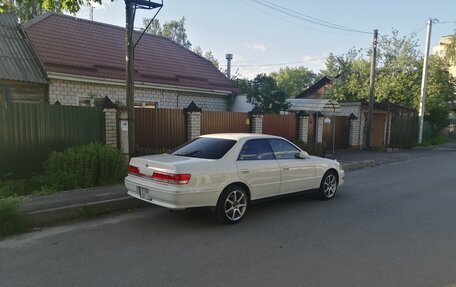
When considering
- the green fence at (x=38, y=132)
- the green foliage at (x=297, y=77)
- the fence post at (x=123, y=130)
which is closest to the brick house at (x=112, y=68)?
the fence post at (x=123, y=130)

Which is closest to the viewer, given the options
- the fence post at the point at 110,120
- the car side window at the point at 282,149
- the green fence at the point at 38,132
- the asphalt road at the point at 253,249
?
the asphalt road at the point at 253,249

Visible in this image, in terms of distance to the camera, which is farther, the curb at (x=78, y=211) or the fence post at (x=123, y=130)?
the fence post at (x=123, y=130)

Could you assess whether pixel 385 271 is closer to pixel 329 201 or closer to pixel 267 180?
pixel 267 180

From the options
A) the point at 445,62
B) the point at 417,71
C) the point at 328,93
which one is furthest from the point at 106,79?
the point at 445,62

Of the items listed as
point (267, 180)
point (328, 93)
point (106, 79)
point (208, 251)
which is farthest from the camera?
point (328, 93)

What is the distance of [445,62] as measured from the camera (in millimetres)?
31969

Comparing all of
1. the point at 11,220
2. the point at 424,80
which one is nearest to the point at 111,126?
the point at 11,220

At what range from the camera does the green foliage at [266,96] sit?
17531 mm

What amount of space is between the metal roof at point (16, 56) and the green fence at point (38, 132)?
394 cm

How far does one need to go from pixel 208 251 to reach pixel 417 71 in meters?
28.6

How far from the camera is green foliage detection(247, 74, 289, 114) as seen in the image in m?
17.5

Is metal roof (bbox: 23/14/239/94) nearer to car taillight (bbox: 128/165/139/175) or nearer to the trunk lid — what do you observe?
car taillight (bbox: 128/165/139/175)

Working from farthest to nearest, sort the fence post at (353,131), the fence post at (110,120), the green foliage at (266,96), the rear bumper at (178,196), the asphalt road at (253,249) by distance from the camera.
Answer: the fence post at (353,131), the green foliage at (266,96), the fence post at (110,120), the rear bumper at (178,196), the asphalt road at (253,249)

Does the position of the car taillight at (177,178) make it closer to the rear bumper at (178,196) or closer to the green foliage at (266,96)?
the rear bumper at (178,196)
